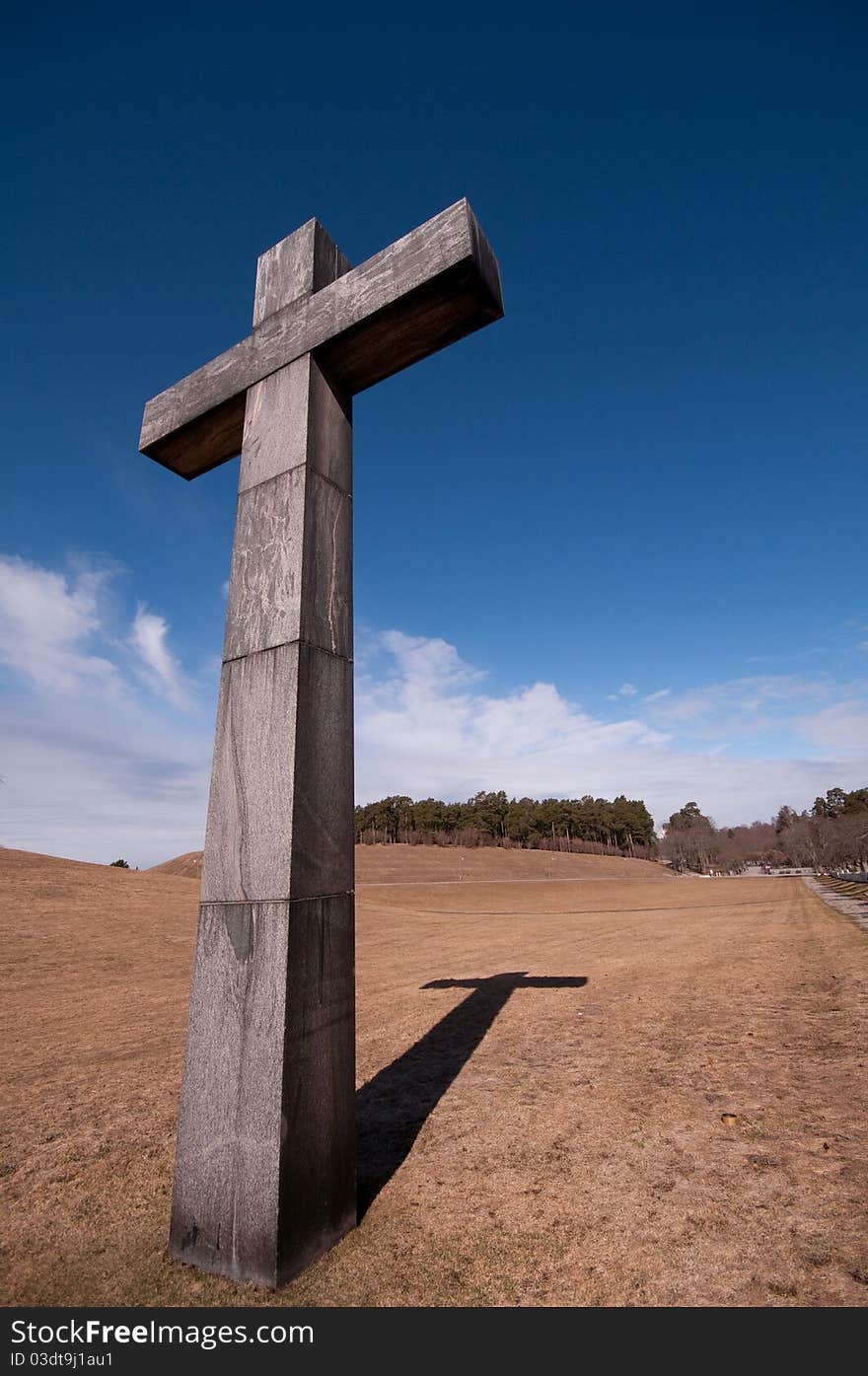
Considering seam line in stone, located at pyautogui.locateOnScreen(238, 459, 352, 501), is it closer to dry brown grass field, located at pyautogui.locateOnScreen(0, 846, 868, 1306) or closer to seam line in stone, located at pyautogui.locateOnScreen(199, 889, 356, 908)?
seam line in stone, located at pyautogui.locateOnScreen(199, 889, 356, 908)

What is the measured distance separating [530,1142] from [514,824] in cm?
10828

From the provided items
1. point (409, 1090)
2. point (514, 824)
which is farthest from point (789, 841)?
point (409, 1090)

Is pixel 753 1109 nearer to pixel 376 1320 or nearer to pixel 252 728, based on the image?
pixel 376 1320

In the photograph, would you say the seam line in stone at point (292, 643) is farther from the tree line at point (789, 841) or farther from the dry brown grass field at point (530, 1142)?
the tree line at point (789, 841)

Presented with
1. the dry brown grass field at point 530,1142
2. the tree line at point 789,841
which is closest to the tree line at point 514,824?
the tree line at point 789,841

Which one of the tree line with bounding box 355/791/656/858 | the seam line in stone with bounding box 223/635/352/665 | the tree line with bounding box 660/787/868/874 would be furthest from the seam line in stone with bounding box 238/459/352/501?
the tree line with bounding box 355/791/656/858

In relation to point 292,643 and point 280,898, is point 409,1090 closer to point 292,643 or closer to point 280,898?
point 280,898

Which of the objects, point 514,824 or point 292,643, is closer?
point 292,643

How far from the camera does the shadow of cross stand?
360cm

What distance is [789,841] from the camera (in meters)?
125

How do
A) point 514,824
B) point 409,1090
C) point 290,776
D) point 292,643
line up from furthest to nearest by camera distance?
point 514,824
point 409,1090
point 292,643
point 290,776

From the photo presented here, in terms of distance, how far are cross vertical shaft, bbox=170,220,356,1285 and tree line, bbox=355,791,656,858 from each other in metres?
93.7

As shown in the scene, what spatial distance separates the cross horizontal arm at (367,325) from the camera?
3.31m

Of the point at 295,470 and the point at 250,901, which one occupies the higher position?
the point at 295,470
